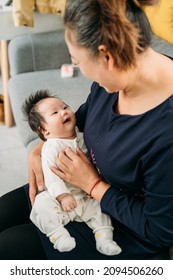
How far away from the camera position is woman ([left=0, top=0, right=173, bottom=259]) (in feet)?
2.36

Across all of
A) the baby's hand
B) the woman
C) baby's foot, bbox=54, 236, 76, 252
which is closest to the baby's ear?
the woman

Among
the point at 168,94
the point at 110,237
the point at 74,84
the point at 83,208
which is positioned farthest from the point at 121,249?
the point at 74,84

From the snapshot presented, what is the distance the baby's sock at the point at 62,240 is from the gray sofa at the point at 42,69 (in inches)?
A: 28.3

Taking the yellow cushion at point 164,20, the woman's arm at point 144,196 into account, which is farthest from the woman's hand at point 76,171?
the yellow cushion at point 164,20

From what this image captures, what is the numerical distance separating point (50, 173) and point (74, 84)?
76 centimetres

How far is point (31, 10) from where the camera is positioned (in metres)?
1.74

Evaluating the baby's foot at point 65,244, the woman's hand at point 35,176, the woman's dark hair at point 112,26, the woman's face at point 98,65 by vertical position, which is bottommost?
the baby's foot at point 65,244

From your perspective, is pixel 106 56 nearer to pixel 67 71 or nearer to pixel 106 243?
pixel 106 243

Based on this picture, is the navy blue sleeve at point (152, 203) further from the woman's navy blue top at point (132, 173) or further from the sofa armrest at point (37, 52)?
the sofa armrest at point (37, 52)

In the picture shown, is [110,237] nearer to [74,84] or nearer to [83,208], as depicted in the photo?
[83,208]

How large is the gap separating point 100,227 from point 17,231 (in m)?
0.24

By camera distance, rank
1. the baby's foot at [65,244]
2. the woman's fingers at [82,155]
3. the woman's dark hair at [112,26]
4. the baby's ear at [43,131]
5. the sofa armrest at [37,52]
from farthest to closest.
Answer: the sofa armrest at [37,52]
the baby's ear at [43,131]
the woman's fingers at [82,155]
the baby's foot at [65,244]
the woman's dark hair at [112,26]

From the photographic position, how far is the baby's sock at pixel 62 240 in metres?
0.90

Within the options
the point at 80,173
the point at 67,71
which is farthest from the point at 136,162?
the point at 67,71
